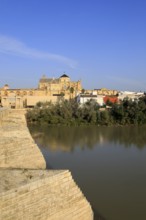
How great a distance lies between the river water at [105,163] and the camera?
26.5ft

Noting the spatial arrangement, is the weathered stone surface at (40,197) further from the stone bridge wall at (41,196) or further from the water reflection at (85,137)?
the water reflection at (85,137)

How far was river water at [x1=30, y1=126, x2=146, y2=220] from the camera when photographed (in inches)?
318

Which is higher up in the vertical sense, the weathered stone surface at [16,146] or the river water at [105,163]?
the weathered stone surface at [16,146]

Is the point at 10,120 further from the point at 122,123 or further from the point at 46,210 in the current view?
the point at 122,123

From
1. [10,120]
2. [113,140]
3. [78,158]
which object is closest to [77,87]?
[113,140]

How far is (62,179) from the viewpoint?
607 centimetres

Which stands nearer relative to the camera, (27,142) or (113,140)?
(27,142)

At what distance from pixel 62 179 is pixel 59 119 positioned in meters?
21.1

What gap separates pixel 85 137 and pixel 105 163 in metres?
7.72

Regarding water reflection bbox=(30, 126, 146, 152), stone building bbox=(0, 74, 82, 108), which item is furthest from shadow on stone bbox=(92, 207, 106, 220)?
stone building bbox=(0, 74, 82, 108)

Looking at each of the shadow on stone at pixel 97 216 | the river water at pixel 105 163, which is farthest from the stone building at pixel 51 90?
the shadow on stone at pixel 97 216

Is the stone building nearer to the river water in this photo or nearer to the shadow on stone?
the river water

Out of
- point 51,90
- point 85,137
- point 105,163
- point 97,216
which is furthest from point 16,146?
point 51,90

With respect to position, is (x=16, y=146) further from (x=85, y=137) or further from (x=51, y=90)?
(x=51, y=90)
